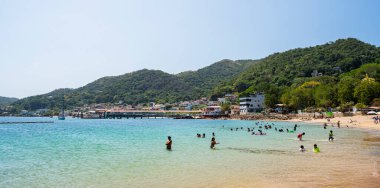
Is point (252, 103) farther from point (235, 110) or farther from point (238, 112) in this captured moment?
point (235, 110)

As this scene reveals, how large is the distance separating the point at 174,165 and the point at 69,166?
5596mm

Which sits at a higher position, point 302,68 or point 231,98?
point 302,68

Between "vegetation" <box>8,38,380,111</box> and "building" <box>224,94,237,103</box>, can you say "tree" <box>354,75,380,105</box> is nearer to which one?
"vegetation" <box>8,38,380,111</box>

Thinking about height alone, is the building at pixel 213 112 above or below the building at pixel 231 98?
below

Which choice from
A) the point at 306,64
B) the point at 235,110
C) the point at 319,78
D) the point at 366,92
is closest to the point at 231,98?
the point at 235,110

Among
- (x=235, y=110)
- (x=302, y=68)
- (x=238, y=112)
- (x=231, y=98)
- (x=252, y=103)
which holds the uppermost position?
(x=302, y=68)

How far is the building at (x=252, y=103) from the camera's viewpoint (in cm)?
12662

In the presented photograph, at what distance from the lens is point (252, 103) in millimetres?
127312

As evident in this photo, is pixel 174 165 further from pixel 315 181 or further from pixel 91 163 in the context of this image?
pixel 315 181

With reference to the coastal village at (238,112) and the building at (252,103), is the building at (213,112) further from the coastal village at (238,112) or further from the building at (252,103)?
the building at (252,103)

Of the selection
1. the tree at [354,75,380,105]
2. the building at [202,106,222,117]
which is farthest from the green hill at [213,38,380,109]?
the tree at [354,75,380,105]

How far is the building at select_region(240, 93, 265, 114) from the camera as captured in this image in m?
127

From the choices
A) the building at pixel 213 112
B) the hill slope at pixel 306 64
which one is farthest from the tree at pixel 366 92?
the hill slope at pixel 306 64

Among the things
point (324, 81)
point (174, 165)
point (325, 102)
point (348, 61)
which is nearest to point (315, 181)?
point (174, 165)
